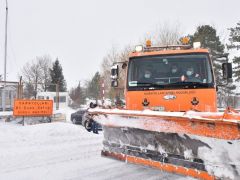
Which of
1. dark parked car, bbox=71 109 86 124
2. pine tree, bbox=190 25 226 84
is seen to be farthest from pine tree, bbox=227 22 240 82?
dark parked car, bbox=71 109 86 124

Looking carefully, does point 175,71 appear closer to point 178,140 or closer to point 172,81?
point 172,81

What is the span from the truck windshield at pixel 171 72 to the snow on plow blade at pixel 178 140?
148cm

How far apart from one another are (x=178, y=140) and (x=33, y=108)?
11970mm

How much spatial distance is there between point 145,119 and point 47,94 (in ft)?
112

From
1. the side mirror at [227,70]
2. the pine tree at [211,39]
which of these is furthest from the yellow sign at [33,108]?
the pine tree at [211,39]

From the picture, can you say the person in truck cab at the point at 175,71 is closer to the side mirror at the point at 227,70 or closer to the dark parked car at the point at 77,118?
the side mirror at the point at 227,70

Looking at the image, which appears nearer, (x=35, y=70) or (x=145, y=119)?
(x=145, y=119)

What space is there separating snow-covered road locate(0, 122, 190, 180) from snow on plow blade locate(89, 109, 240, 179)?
22.3 inches

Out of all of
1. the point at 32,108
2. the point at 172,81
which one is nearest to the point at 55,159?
the point at 172,81

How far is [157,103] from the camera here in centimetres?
671

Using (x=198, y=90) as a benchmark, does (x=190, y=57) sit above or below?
above

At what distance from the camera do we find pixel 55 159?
758 cm

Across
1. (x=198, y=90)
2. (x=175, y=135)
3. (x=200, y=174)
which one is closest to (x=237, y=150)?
(x=200, y=174)

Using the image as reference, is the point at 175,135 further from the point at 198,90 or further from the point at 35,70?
the point at 35,70
